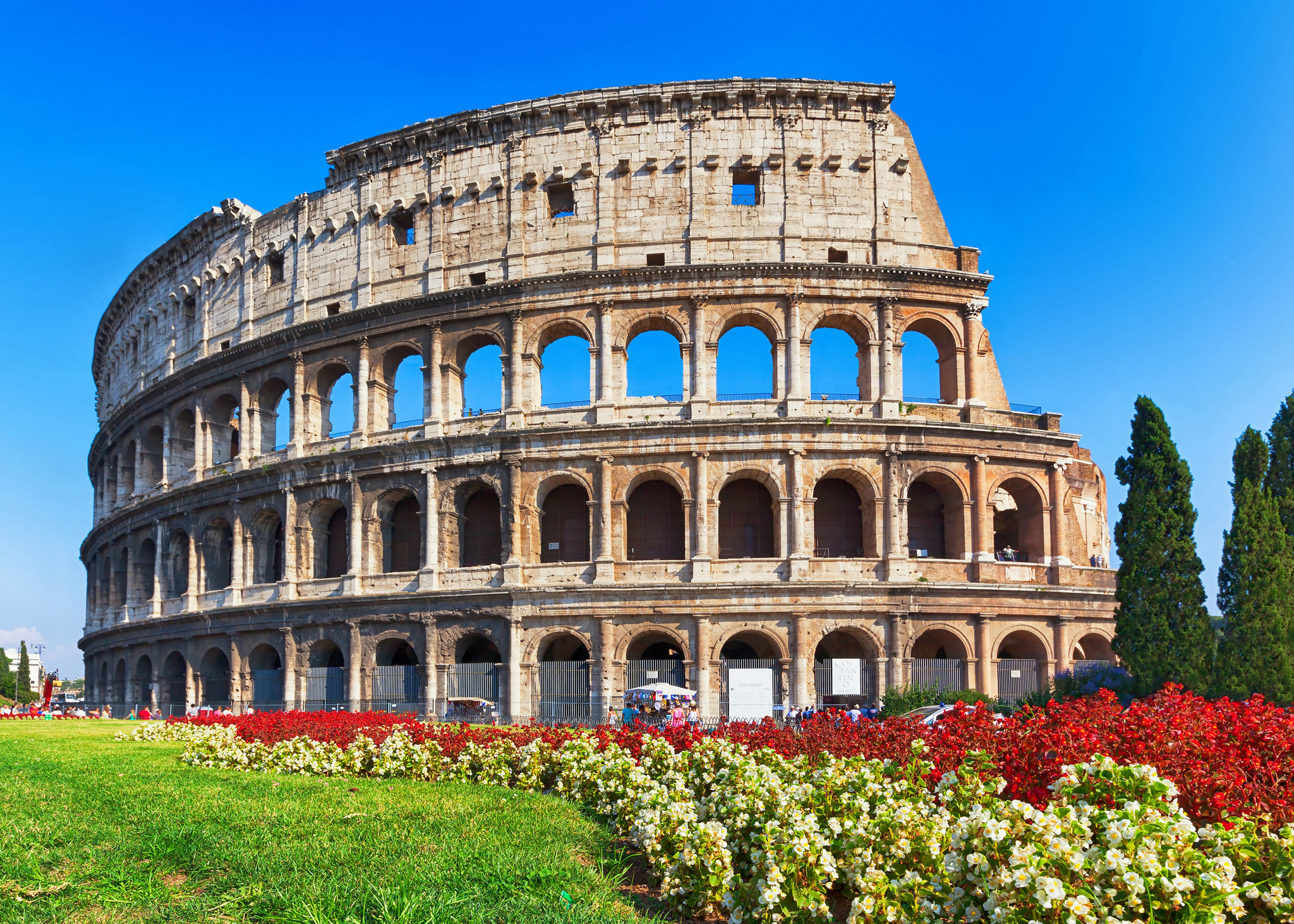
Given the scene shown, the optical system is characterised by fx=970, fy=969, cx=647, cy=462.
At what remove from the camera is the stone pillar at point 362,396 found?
1190 inches

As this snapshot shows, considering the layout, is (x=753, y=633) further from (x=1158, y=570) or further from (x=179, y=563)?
(x=179, y=563)

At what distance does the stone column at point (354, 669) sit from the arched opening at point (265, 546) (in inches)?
185

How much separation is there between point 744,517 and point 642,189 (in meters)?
10.1

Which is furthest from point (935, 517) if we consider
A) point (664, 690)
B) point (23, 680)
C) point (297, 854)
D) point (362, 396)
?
point (23, 680)

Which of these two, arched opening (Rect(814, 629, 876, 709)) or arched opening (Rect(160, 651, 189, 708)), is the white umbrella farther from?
arched opening (Rect(160, 651, 189, 708))

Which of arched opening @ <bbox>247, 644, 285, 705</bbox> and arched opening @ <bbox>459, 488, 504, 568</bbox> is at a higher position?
arched opening @ <bbox>459, 488, 504, 568</bbox>

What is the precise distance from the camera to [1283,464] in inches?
999

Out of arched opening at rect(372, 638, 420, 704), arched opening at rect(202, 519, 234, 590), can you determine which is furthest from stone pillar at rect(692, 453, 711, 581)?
arched opening at rect(202, 519, 234, 590)

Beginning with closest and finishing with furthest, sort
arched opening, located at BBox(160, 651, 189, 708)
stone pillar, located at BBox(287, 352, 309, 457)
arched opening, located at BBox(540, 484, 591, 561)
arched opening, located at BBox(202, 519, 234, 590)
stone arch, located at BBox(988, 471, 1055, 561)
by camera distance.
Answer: stone arch, located at BBox(988, 471, 1055, 561) < arched opening, located at BBox(540, 484, 591, 561) < stone pillar, located at BBox(287, 352, 309, 457) < arched opening, located at BBox(202, 519, 234, 590) < arched opening, located at BBox(160, 651, 189, 708)

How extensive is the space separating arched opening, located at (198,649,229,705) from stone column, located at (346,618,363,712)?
6.59m

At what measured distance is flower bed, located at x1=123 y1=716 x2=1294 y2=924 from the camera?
4867 millimetres

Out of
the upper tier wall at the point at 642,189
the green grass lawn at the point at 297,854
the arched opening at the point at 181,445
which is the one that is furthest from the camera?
the arched opening at the point at 181,445

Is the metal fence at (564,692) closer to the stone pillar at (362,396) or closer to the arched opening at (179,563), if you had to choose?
the stone pillar at (362,396)

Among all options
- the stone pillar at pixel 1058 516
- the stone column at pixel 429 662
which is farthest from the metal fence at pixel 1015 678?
the stone column at pixel 429 662
